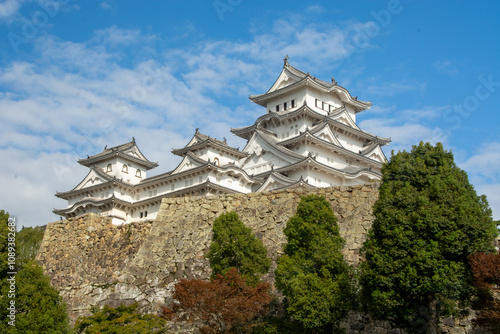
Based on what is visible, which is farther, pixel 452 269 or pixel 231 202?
pixel 231 202

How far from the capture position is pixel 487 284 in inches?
697

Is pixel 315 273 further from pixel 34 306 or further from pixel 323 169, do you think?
pixel 323 169

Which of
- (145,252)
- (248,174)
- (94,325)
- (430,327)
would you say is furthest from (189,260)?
(248,174)

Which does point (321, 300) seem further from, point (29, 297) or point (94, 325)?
point (29, 297)

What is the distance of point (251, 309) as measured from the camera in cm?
2028

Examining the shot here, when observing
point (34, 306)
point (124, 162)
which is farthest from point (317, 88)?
point (34, 306)

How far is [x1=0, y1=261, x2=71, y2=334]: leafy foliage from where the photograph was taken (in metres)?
23.3

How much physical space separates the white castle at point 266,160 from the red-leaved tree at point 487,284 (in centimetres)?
2974

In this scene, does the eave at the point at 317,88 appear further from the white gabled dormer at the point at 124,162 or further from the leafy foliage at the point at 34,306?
the leafy foliage at the point at 34,306

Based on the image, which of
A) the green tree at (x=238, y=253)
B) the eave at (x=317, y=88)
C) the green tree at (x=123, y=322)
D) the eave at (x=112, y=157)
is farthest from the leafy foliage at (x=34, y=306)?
the eave at (x=317, y=88)

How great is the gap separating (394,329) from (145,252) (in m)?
11.6

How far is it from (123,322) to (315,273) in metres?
7.63

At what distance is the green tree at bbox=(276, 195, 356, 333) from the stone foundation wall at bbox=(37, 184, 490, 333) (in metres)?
3.32

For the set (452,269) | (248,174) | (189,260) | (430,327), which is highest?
(248,174)
